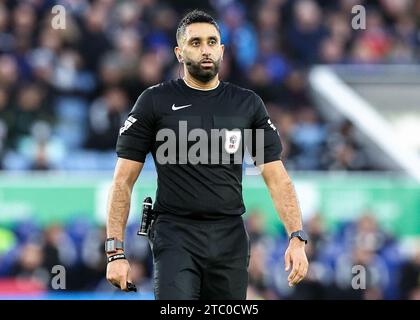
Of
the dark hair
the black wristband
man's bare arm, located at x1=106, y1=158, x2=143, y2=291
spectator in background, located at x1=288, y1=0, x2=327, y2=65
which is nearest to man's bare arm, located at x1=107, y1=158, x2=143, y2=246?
man's bare arm, located at x1=106, y1=158, x2=143, y2=291

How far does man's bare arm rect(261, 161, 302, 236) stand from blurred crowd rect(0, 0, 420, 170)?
6.56 metres

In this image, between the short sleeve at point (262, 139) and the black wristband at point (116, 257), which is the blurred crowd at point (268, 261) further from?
the black wristband at point (116, 257)

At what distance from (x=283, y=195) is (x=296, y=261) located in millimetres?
441

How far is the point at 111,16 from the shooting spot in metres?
15.2

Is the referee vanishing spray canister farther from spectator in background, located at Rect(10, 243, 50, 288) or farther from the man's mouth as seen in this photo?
spectator in background, located at Rect(10, 243, 50, 288)

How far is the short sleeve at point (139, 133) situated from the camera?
6445 millimetres

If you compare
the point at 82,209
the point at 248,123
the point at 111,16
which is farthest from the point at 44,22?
the point at 248,123

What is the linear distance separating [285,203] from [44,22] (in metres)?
8.83

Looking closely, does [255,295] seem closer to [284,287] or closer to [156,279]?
[284,287]

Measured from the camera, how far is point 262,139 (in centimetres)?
657

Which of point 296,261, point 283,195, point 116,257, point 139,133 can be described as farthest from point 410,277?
point 116,257

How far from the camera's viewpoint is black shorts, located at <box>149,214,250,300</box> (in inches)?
247

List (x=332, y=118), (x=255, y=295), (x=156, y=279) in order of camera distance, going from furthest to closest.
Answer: (x=332, y=118), (x=255, y=295), (x=156, y=279)

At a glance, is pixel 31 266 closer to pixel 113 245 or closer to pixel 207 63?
pixel 113 245
